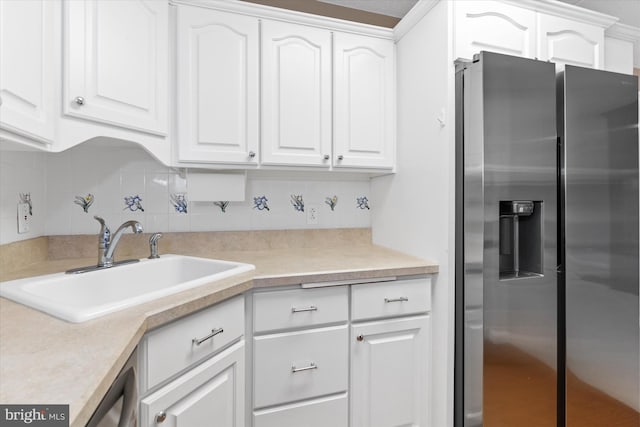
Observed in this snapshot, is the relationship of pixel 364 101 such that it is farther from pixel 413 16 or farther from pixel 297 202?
pixel 297 202

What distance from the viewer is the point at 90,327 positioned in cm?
71

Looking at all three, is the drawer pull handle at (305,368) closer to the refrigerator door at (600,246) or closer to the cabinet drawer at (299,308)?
the cabinet drawer at (299,308)

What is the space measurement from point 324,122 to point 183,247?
1.02 meters

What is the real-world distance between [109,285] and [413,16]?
6.01 ft

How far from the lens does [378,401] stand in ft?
4.69

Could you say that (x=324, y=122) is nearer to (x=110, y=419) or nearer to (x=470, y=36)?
(x=470, y=36)

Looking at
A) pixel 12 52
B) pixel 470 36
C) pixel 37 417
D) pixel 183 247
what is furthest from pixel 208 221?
pixel 470 36

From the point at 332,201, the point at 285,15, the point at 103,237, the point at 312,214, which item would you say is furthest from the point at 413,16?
the point at 103,237

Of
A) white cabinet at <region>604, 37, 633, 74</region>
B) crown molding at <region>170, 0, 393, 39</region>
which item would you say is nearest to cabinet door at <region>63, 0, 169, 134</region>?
crown molding at <region>170, 0, 393, 39</region>

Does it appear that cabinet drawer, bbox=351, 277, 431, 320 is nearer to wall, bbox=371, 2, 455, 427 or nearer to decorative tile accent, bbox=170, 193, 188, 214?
wall, bbox=371, 2, 455, 427

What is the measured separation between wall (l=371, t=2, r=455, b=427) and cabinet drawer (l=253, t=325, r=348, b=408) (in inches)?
17.8

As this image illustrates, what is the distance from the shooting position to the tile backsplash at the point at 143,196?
1.44 m

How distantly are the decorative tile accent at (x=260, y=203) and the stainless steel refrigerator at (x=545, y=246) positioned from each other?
1.07m

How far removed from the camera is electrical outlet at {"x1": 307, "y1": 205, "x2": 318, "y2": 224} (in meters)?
2.01
